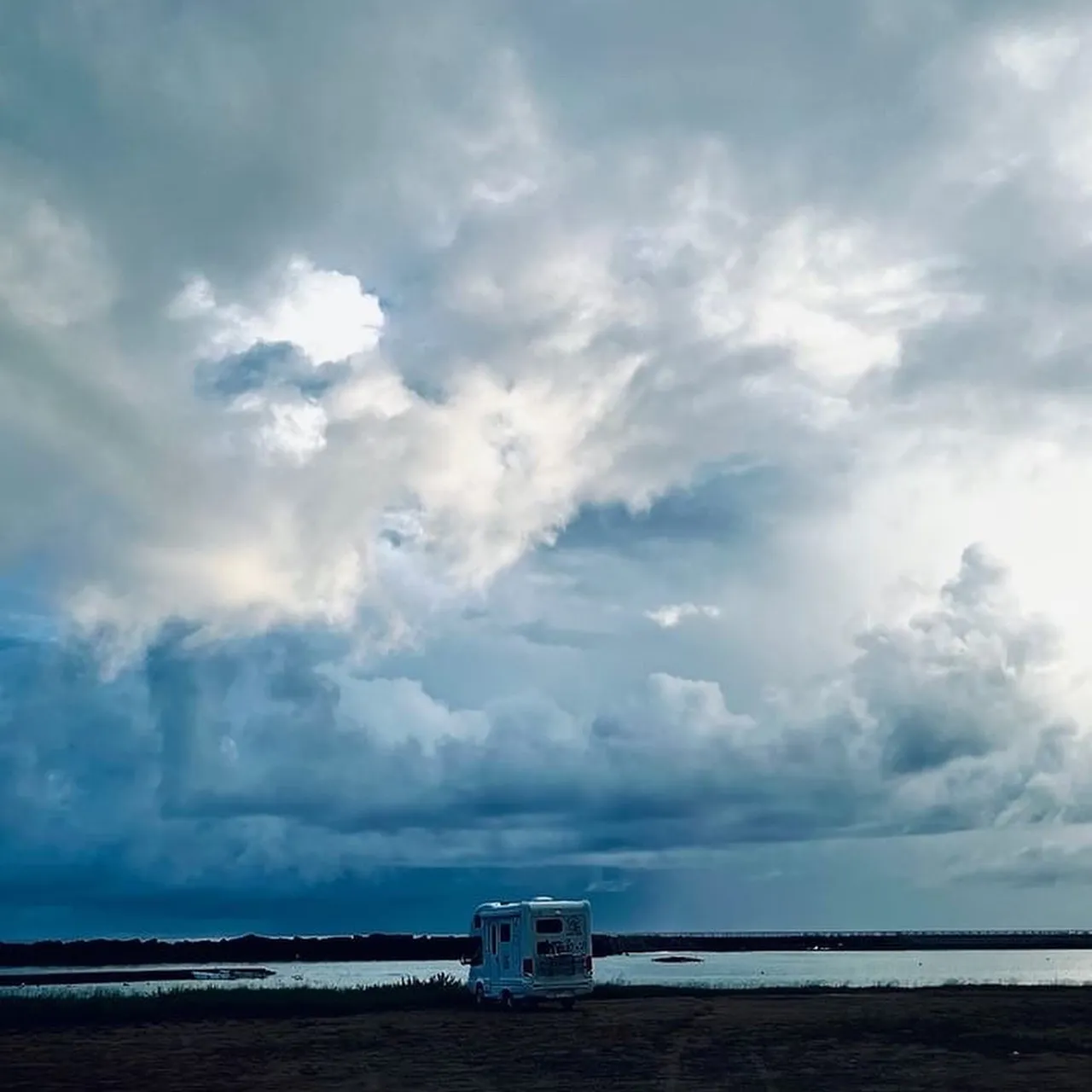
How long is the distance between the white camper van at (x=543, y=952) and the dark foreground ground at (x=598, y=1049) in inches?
40.4

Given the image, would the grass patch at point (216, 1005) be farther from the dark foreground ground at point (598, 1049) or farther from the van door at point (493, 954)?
the van door at point (493, 954)

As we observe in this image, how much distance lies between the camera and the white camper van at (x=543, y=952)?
4812 centimetres

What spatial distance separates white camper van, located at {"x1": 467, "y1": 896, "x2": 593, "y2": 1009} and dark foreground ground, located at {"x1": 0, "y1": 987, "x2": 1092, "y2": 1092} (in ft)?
3.37

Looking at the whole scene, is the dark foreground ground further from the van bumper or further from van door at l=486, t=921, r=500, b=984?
van door at l=486, t=921, r=500, b=984

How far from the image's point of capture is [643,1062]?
30.0 metres

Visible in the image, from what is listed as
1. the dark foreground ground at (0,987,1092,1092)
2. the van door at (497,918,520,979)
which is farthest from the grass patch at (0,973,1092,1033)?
the van door at (497,918,520,979)

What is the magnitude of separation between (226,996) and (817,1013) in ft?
81.8

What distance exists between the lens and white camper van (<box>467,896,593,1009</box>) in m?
48.1

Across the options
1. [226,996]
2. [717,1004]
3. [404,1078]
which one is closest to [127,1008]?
[226,996]

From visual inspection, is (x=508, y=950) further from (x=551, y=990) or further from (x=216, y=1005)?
(x=216, y=1005)

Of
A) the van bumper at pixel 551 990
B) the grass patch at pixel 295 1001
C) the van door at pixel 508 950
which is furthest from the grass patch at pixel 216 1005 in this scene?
the van bumper at pixel 551 990

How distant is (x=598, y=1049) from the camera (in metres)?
33.5

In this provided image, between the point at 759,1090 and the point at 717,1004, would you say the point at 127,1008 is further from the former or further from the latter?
the point at 759,1090

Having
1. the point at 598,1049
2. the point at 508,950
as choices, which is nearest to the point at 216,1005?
the point at 508,950
